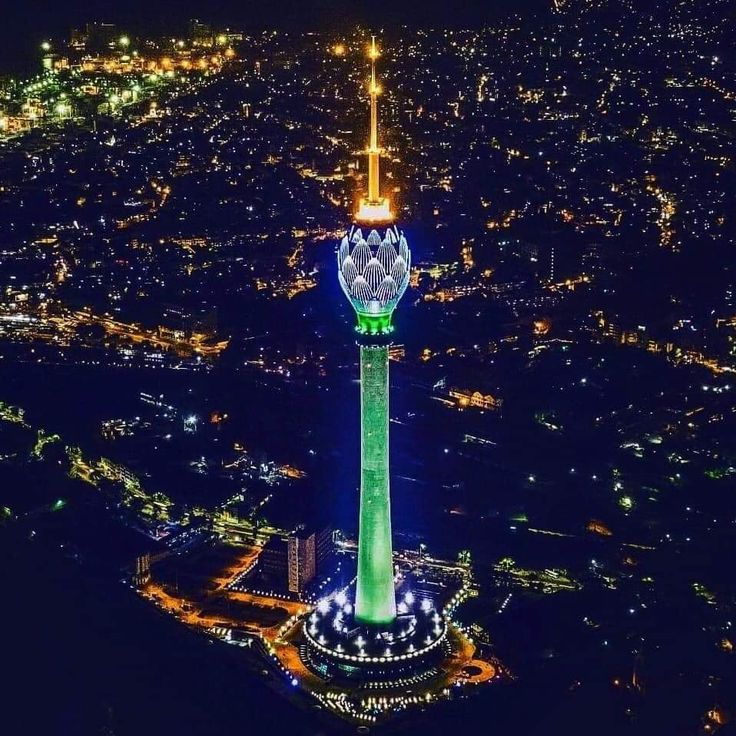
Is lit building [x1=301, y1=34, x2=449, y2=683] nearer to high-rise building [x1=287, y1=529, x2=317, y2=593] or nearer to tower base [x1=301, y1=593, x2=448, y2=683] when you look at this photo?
tower base [x1=301, y1=593, x2=448, y2=683]

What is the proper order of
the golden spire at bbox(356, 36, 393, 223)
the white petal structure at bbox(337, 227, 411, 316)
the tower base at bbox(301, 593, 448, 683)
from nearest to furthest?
the white petal structure at bbox(337, 227, 411, 316)
the golden spire at bbox(356, 36, 393, 223)
the tower base at bbox(301, 593, 448, 683)

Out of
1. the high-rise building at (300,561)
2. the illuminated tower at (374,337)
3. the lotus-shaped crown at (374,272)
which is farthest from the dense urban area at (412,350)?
the lotus-shaped crown at (374,272)

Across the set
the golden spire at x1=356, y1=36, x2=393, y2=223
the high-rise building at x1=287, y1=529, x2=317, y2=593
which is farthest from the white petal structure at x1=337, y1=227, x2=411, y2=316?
the high-rise building at x1=287, y1=529, x2=317, y2=593

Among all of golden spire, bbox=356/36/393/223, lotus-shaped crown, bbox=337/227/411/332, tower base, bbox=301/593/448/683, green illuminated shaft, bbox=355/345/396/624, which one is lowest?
tower base, bbox=301/593/448/683

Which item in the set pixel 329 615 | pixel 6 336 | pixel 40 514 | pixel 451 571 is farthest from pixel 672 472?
pixel 6 336

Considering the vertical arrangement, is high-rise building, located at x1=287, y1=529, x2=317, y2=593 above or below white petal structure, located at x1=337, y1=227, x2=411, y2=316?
below

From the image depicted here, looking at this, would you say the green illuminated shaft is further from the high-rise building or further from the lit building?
the high-rise building

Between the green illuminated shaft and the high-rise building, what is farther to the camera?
the high-rise building

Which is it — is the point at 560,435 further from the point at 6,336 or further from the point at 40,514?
the point at 6,336

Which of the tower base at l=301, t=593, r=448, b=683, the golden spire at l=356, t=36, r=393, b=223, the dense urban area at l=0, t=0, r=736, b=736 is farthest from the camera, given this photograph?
the dense urban area at l=0, t=0, r=736, b=736
